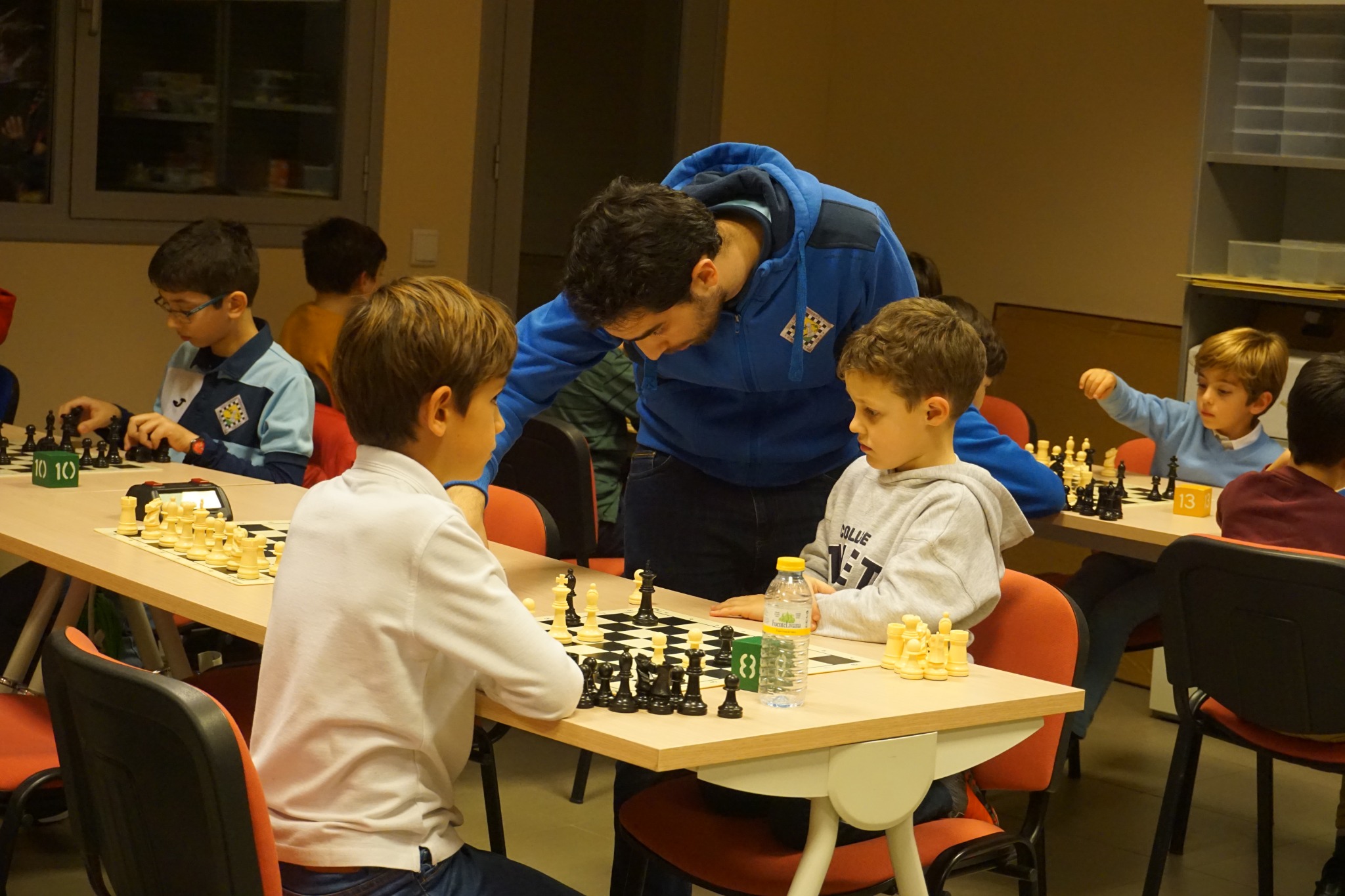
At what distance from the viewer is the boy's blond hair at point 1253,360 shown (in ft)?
14.2

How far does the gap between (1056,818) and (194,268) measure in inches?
99.9

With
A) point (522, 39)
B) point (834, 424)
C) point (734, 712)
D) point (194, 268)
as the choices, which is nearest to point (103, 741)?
point (734, 712)

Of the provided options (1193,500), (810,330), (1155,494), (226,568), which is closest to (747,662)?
(810,330)

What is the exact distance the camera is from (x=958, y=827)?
2.27 m

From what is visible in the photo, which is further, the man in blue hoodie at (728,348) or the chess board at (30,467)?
the chess board at (30,467)

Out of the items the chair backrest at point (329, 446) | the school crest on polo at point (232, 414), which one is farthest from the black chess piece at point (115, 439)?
the chair backrest at point (329, 446)

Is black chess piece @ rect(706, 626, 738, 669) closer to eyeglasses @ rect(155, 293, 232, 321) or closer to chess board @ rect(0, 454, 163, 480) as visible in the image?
chess board @ rect(0, 454, 163, 480)

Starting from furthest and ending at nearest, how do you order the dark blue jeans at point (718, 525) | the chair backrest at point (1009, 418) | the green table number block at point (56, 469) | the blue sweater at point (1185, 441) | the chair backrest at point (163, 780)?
the chair backrest at point (1009, 418), the blue sweater at point (1185, 441), the green table number block at point (56, 469), the dark blue jeans at point (718, 525), the chair backrest at point (163, 780)

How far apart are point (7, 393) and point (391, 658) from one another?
9.87ft

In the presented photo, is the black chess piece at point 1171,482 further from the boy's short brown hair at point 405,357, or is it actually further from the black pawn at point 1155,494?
the boy's short brown hair at point 405,357

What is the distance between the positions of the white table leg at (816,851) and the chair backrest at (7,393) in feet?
10.4

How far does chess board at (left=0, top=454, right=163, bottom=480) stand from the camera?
3379 millimetres

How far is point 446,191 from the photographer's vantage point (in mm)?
6016

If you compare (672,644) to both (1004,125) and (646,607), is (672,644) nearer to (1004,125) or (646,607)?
(646,607)
